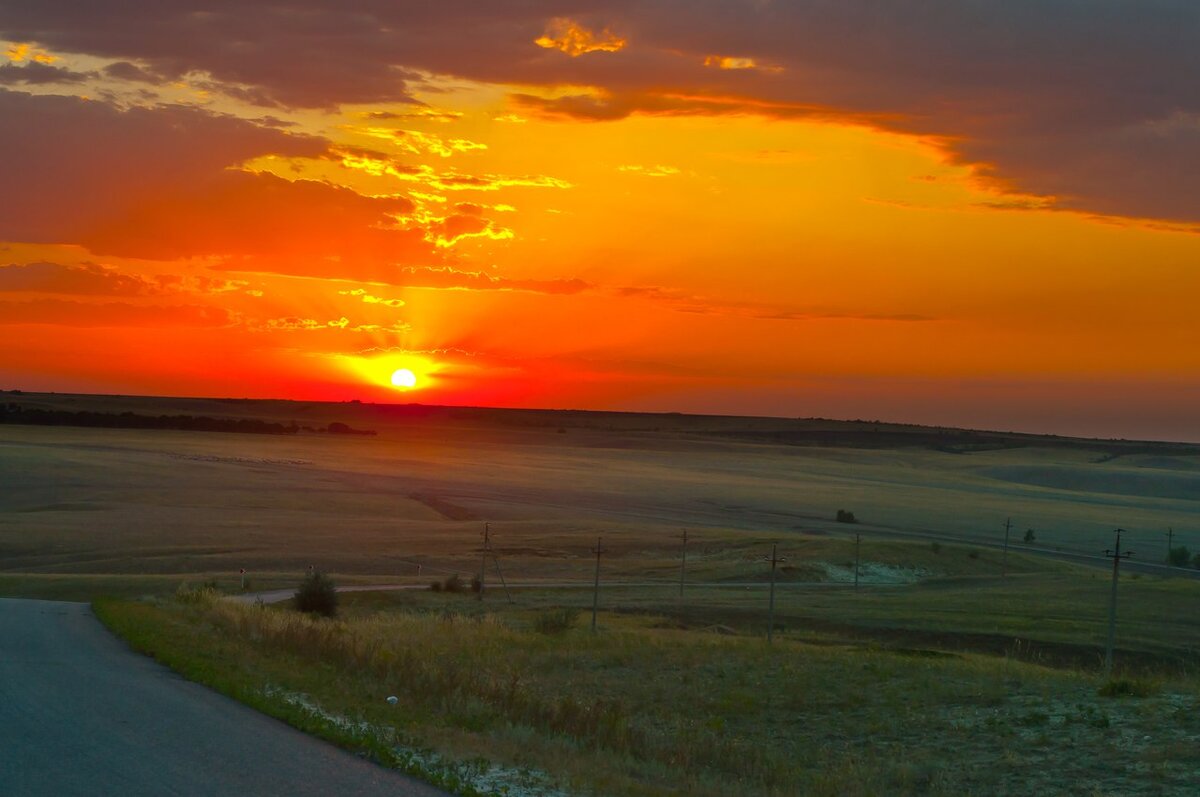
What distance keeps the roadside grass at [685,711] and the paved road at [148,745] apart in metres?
0.54

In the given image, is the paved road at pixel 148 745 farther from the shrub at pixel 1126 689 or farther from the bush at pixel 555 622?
the bush at pixel 555 622

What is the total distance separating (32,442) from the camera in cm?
13062

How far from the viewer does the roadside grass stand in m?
13.5

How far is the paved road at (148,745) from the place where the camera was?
32.9ft

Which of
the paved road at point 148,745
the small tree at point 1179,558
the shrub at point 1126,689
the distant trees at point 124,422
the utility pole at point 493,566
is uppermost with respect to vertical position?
the paved road at point 148,745

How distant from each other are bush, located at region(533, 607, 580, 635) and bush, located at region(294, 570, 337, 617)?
662 centimetres

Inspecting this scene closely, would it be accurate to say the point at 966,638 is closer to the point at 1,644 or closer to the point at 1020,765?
the point at 1020,765

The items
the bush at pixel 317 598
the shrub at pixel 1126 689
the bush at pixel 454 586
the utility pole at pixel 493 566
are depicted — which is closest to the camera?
the shrub at pixel 1126 689

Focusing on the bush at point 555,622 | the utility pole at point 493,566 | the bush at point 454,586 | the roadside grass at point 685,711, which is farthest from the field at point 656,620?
the bush at point 454,586

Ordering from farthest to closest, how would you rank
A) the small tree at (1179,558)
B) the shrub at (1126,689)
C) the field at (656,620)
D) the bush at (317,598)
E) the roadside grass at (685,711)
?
1. the small tree at (1179,558)
2. the bush at (317,598)
3. the shrub at (1126,689)
4. the field at (656,620)
5. the roadside grass at (685,711)

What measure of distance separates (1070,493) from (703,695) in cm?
13609

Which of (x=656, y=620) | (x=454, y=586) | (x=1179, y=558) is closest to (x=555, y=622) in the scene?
(x=656, y=620)

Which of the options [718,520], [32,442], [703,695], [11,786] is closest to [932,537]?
[718,520]

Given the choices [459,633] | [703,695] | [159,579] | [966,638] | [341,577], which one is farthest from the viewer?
[341,577]
